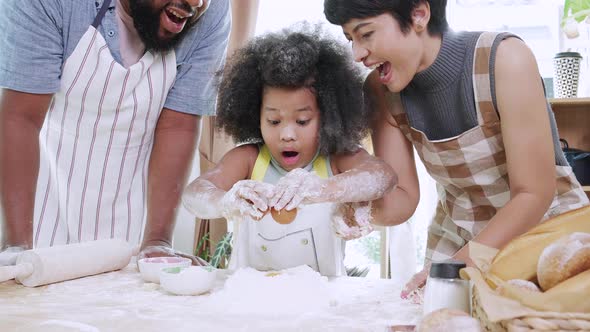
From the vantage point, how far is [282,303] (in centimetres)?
109

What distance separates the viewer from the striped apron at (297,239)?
5.44 ft

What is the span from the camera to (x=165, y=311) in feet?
3.52

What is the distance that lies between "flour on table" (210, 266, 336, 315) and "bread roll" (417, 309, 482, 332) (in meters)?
0.39

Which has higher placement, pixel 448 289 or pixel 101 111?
pixel 101 111

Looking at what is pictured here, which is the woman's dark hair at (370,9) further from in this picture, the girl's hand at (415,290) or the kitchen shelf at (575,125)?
the kitchen shelf at (575,125)

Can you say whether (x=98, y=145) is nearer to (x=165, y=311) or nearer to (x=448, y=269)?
(x=165, y=311)

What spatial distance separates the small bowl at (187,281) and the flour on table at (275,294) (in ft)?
0.12

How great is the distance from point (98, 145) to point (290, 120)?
28.9 inches

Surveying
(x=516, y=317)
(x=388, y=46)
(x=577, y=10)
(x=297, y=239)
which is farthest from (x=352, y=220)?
(x=577, y=10)

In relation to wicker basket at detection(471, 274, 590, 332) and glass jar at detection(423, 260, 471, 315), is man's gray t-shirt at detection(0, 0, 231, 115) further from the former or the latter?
wicker basket at detection(471, 274, 590, 332)

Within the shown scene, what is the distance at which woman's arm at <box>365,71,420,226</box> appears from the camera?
5.18 ft

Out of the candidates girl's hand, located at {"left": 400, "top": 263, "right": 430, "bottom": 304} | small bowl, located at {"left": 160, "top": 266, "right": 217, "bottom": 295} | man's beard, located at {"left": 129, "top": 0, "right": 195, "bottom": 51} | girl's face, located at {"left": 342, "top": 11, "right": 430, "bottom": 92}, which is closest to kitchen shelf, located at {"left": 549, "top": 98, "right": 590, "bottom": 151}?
girl's face, located at {"left": 342, "top": 11, "right": 430, "bottom": 92}

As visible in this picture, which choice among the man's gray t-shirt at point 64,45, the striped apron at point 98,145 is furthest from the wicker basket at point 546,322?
the striped apron at point 98,145

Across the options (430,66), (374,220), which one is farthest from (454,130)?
(374,220)
